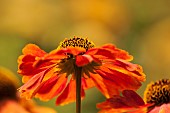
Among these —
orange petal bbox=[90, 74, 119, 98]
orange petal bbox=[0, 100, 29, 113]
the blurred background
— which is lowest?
orange petal bbox=[90, 74, 119, 98]

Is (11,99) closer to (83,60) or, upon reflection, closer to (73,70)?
(73,70)

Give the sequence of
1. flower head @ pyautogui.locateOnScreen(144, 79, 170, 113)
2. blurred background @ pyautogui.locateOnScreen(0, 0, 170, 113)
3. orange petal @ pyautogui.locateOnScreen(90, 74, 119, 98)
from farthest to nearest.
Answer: blurred background @ pyautogui.locateOnScreen(0, 0, 170, 113)
flower head @ pyautogui.locateOnScreen(144, 79, 170, 113)
orange petal @ pyautogui.locateOnScreen(90, 74, 119, 98)

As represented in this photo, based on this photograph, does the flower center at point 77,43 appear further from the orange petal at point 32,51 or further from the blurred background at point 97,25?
the blurred background at point 97,25

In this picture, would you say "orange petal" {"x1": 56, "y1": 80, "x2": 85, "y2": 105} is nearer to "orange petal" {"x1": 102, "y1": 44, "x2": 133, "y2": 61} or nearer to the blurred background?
"orange petal" {"x1": 102, "y1": 44, "x2": 133, "y2": 61}

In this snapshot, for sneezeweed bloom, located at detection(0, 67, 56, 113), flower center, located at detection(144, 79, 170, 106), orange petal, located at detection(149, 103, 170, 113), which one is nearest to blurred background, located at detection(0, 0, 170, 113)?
sneezeweed bloom, located at detection(0, 67, 56, 113)

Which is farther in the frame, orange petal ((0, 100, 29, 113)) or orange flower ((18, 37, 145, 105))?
orange petal ((0, 100, 29, 113))

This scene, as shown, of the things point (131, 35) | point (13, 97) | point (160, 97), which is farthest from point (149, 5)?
point (160, 97)
